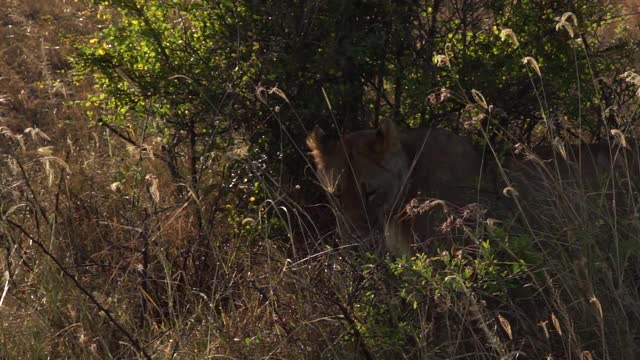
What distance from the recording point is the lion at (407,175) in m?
5.21

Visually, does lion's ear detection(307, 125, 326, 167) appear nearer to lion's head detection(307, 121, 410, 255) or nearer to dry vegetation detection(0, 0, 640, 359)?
lion's head detection(307, 121, 410, 255)

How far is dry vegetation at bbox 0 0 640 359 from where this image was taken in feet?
13.4

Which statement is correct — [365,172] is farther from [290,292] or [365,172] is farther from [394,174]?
[290,292]

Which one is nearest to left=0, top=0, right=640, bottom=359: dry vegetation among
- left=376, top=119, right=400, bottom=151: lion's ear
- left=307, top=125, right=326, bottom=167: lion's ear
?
left=307, top=125, right=326, bottom=167: lion's ear

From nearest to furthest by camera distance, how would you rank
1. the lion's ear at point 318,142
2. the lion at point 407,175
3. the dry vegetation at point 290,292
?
1. the dry vegetation at point 290,292
2. the lion at point 407,175
3. the lion's ear at point 318,142

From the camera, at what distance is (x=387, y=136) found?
209 inches

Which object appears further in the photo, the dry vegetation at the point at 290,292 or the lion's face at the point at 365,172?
the lion's face at the point at 365,172

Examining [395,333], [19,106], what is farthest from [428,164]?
[19,106]

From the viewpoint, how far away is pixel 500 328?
14.0ft

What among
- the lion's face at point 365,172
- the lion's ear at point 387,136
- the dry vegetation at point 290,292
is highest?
the lion's ear at point 387,136

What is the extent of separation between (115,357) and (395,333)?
4.06 ft

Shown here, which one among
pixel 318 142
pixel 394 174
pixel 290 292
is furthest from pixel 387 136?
pixel 290 292

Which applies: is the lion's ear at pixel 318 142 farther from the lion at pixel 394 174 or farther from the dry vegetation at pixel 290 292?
the dry vegetation at pixel 290 292

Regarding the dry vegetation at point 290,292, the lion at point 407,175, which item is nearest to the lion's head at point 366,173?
the lion at point 407,175
